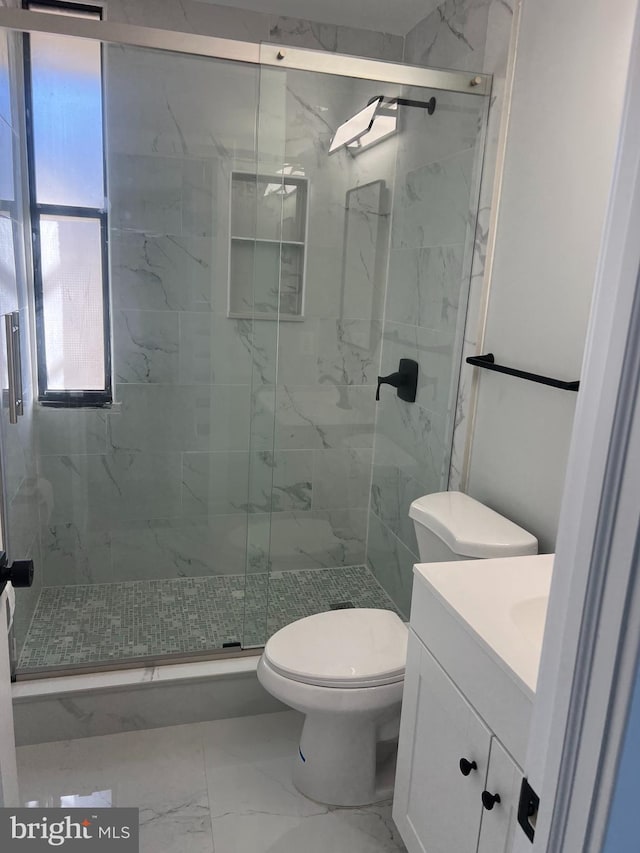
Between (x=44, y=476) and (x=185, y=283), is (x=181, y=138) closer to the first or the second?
(x=185, y=283)

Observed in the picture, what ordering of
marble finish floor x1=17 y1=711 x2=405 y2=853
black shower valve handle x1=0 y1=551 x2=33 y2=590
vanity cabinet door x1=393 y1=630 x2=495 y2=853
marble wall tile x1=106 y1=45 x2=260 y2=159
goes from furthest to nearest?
marble wall tile x1=106 y1=45 x2=260 y2=159, marble finish floor x1=17 y1=711 x2=405 y2=853, vanity cabinet door x1=393 y1=630 x2=495 y2=853, black shower valve handle x1=0 y1=551 x2=33 y2=590

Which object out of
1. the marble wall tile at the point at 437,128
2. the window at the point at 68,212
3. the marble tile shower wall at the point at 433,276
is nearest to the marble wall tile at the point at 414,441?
the marble tile shower wall at the point at 433,276

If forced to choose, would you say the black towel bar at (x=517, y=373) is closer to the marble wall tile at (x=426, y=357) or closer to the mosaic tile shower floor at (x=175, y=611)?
the marble wall tile at (x=426, y=357)

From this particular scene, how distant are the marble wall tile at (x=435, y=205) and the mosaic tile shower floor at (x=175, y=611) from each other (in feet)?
4.54

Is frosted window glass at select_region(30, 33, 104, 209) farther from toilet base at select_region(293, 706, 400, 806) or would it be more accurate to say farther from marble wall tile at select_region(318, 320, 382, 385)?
toilet base at select_region(293, 706, 400, 806)

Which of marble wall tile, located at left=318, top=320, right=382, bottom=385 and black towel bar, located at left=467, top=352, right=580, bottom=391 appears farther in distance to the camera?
marble wall tile, located at left=318, top=320, right=382, bottom=385

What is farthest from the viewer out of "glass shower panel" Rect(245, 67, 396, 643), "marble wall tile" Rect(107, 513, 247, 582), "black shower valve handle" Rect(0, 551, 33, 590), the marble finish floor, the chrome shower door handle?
"marble wall tile" Rect(107, 513, 247, 582)

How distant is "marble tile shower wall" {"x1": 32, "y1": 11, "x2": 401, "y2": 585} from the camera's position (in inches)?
94.0

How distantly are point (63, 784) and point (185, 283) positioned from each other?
1775 millimetres

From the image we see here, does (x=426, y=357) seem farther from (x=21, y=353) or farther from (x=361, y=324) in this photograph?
(x=21, y=353)

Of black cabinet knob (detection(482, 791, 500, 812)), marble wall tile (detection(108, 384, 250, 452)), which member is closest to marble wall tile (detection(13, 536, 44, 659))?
marble wall tile (detection(108, 384, 250, 452))

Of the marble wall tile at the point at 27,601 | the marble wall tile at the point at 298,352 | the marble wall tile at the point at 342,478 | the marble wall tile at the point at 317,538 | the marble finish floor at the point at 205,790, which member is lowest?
the marble finish floor at the point at 205,790

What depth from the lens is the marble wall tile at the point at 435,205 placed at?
2262 mm

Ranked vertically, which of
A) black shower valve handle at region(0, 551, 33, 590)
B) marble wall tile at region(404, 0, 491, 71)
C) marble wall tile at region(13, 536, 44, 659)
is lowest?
marble wall tile at region(13, 536, 44, 659)
